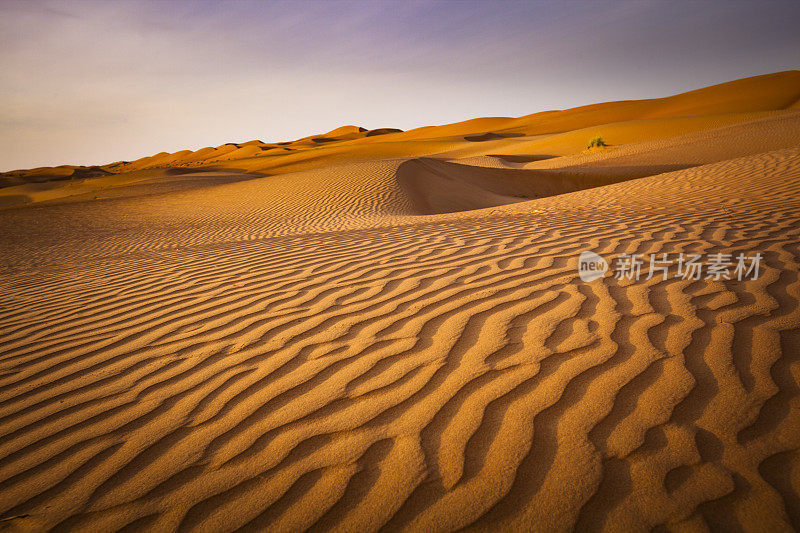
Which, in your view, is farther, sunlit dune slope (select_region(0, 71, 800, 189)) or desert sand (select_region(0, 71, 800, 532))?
sunlit dune slope (select_region(0, 71, 800, 189))

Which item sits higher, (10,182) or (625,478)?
(10,182)

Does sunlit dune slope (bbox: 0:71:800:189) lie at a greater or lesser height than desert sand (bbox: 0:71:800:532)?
greater

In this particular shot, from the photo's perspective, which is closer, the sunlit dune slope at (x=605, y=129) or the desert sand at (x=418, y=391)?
the desert sand at (x=418, y=391)

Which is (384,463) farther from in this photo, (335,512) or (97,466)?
(97,466)

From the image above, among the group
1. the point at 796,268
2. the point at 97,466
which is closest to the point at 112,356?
the point at 97,466

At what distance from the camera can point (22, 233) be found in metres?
10.6

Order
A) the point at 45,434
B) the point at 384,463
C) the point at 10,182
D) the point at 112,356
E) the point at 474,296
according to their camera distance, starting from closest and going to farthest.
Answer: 1. the point at 384,463
2. the point at 45,434
3. the point at 112,356
4. the point at 474,296
5. the point at 10,182

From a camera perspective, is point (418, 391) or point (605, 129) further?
point (605, 129)

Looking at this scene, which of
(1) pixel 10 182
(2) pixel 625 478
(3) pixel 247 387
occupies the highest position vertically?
(1) pixel 10 182

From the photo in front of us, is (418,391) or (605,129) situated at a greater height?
(605,129)

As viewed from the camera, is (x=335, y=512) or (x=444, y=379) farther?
(x=444, y=379)

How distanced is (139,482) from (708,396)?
2.36 m

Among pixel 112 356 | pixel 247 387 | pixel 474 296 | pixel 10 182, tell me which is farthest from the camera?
pixel 10 182

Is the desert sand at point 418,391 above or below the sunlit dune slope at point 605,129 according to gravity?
below
